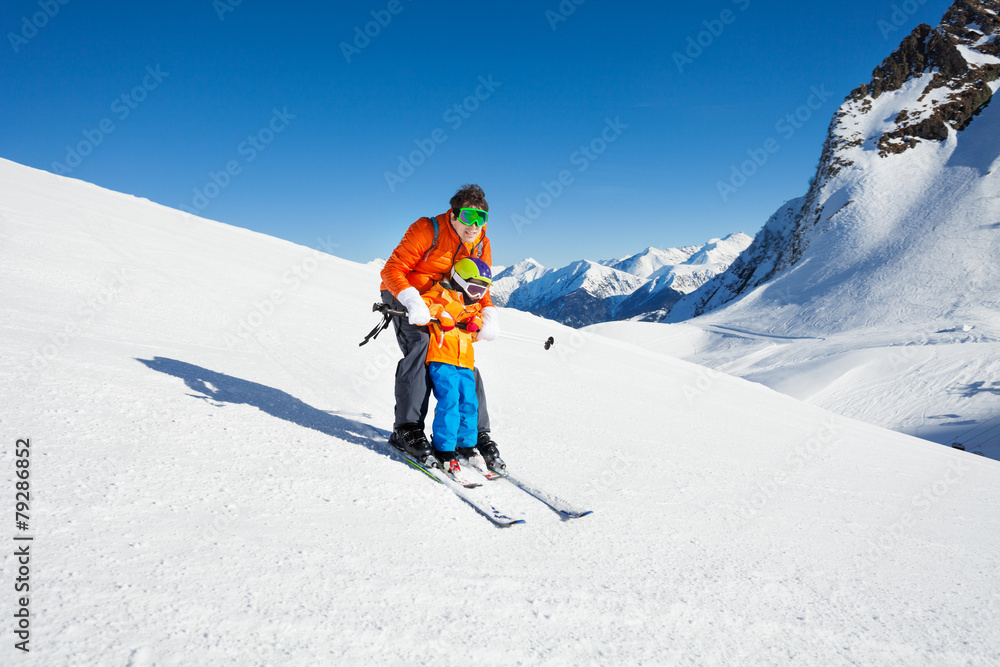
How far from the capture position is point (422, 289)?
4074 mm

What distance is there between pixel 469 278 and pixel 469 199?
2.12 ft

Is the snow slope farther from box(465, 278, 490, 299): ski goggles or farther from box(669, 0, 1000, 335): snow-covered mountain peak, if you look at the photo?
box(669, 0, 1000, 335): snow-covered mountain peak

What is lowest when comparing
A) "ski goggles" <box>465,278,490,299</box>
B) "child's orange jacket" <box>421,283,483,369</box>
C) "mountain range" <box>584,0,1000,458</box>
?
"child's orange jacket" <box>421,283,483,369</box>

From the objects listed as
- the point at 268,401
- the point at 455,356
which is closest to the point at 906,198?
the point at 455,356

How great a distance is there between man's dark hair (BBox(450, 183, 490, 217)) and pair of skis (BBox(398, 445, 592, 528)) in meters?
2.05

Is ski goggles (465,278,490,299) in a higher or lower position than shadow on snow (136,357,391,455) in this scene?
higher

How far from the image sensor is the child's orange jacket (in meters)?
3.93

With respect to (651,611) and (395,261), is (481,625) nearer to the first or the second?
(651,611)

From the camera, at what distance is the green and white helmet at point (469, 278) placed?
13.5 ft

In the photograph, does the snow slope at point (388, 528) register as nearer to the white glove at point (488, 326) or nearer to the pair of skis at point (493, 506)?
the pair of skis at point (493, 506)

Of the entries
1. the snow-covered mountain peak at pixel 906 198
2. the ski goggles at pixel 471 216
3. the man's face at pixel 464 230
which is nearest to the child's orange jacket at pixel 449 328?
the man's face at pixel 464 230

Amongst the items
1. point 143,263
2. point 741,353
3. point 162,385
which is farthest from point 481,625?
point 741,353

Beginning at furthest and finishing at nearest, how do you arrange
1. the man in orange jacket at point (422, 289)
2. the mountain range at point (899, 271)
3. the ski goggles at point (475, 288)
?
the mountain range at point (899, 271) < the ski goggles at point (475, 288) < the man in orange jacket at point (422, 289)

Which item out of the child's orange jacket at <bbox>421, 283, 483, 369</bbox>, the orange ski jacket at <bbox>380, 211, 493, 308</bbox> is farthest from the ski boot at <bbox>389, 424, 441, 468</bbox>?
the orange ski jacket at <bbox>380, 211, 493, 308</bbox>
